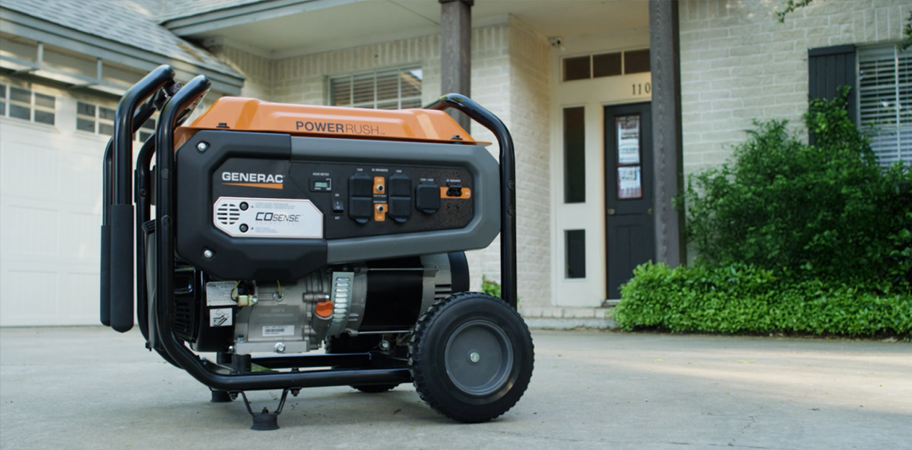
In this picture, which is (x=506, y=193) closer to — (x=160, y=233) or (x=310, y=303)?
(x=310, y=303)

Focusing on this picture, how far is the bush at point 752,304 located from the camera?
7.65m

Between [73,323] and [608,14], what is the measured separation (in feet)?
25.2

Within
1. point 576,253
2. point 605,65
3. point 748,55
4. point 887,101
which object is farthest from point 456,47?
point 887,101

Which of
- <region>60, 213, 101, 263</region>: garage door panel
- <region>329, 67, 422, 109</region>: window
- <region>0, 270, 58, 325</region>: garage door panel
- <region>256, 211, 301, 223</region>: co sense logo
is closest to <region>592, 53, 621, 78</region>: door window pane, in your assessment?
<region>329, 67, 422, 109</region>: window

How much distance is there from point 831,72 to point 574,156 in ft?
12.2

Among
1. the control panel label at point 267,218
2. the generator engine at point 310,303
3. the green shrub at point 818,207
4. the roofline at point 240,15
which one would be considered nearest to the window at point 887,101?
the green shrub at point 818,207

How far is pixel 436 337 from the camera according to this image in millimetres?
3221

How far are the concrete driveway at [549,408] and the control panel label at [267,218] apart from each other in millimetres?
766

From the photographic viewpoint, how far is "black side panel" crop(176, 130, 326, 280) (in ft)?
9.87

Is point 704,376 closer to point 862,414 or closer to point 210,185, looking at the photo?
point 862,414

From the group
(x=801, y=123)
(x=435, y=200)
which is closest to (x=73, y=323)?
(x=435, y=200)

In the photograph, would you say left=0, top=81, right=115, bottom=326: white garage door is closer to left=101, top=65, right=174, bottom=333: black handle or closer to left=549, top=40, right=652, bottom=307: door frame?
left=549, top=40, right=652, bottom=307: door frame

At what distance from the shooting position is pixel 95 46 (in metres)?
9.81

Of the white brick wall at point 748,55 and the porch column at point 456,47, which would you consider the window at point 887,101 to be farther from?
the porch column at point 456,47
